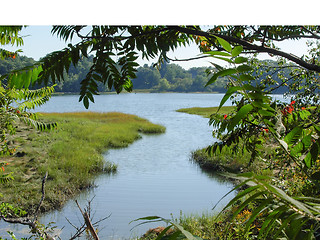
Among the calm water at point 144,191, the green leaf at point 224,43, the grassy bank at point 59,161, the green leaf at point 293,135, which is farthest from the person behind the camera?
the grassy bank at point 59,161

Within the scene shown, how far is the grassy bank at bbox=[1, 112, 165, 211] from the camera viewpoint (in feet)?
19.2

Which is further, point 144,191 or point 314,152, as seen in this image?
point 144,191

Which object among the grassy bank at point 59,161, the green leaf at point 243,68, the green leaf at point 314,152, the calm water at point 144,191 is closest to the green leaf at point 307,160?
the green leaf at point 314,152

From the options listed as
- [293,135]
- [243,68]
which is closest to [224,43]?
[243,68]

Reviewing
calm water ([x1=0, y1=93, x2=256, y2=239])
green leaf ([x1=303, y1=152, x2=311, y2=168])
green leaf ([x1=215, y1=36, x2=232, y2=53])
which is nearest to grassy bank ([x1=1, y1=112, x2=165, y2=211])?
calm water ([x1=0, y1=93, x2=256, y2=239])

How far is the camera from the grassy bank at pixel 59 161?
5.86 metres

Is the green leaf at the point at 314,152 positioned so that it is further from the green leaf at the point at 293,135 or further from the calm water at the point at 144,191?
the calm water at the point at 144,191

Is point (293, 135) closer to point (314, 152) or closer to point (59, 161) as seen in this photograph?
point (314, 152)

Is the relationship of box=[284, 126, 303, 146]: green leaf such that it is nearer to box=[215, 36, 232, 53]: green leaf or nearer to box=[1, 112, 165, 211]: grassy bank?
box=[215, 36, 232, 53]: green leaf

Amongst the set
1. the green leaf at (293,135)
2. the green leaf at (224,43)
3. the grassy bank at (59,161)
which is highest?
the green leaf at (224,43)

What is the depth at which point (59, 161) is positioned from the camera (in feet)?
26.1

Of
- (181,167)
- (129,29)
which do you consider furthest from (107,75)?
(181,167)
